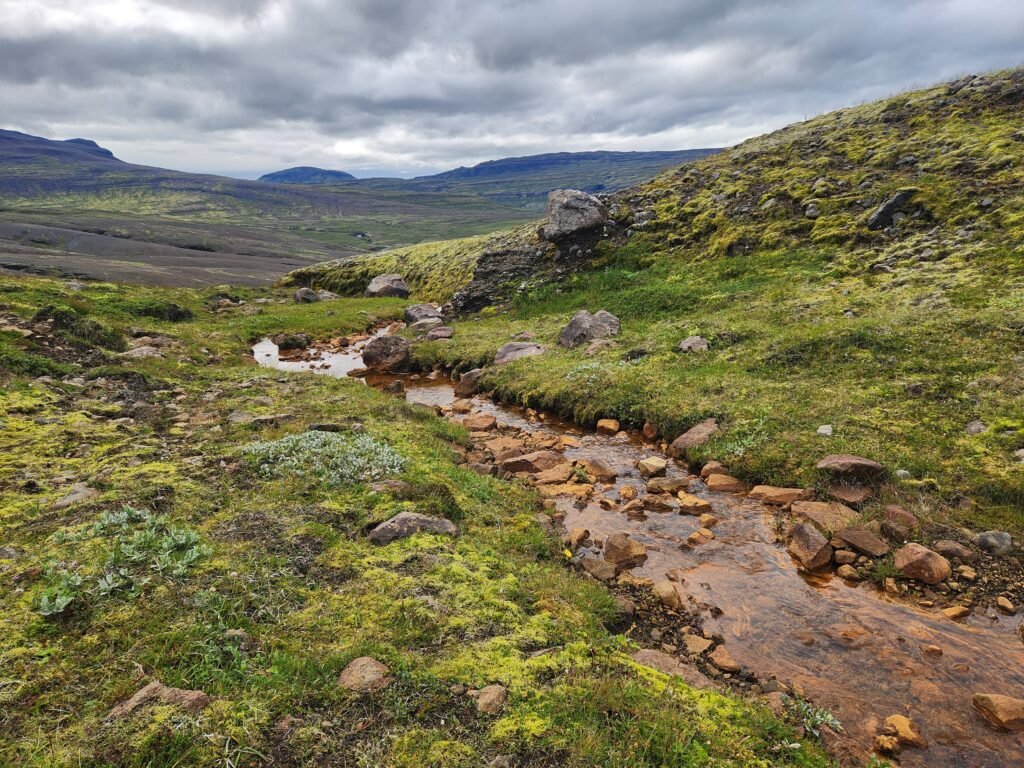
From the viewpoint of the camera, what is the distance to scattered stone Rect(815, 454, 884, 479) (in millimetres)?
12281

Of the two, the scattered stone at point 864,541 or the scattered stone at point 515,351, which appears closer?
the scattered stone at point 864,541

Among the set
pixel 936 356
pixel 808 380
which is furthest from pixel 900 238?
pixel 808 380

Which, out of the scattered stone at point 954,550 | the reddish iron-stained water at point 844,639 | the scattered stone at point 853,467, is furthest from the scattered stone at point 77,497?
the scattered stone at point 954,550

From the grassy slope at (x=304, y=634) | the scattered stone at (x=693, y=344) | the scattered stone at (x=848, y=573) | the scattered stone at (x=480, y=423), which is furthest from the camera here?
the scattered stone at (x=693, y=344)

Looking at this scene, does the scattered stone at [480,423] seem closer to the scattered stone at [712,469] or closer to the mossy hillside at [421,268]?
the scattered stone at [712,469]

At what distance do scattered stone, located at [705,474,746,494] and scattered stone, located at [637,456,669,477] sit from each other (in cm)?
134

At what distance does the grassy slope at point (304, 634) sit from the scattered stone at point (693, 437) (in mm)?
5677

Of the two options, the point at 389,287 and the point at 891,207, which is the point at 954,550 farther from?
the point at 389,287

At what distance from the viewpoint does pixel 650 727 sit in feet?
18.8

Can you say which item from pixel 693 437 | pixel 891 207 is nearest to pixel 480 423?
pixel 693 437

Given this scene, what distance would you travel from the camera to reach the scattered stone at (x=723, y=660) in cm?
793

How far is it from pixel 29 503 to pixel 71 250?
123 meters

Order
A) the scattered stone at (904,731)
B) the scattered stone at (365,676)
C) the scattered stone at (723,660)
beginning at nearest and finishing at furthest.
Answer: the scattered stone at (365,676) → the scattered stone at (904,731) → the scattered stone at (723,660)

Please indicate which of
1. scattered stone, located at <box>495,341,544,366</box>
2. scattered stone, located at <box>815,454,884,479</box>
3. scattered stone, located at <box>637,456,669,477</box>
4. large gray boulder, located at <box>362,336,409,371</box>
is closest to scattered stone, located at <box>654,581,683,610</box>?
scattered stone, located at <box>637,456,669,477</box>
